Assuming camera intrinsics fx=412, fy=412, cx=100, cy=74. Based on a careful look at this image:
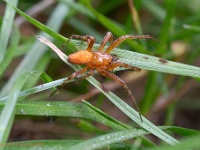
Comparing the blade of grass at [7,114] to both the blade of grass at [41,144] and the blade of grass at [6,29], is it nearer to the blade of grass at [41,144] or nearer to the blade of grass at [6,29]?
the blade of grass at [41,144]

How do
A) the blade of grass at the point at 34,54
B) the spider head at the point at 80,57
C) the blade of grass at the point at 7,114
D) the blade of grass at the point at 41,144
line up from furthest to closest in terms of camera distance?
the blade of grass at the point at 34,54 < the spider head at the point at 80,57 < the blade of grass at the point at 41,144 < the blade of grass at the point at 7,114

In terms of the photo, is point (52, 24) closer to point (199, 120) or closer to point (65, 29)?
point (65, 29)

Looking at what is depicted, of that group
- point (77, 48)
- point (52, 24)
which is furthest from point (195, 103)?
point (77, 48)

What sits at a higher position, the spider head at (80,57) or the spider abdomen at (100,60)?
the spider head at (80,57)

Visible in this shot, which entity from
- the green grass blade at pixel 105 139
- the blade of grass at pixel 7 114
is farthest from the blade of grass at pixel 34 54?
the green grass blade at pixel 105 139

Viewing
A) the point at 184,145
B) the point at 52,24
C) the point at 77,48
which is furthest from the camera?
the point at 52,24

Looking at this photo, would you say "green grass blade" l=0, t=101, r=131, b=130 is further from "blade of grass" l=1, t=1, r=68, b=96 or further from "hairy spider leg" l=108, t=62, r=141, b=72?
"blade of grass" l=1, t=1, r=68, b=96

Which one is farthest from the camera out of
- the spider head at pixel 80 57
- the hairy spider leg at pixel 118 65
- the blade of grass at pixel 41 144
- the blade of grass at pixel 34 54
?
the blade of grass at pixel 34 54

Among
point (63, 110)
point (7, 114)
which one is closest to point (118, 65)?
point (63, 110)

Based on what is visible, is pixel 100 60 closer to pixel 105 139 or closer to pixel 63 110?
pixel 63 110
